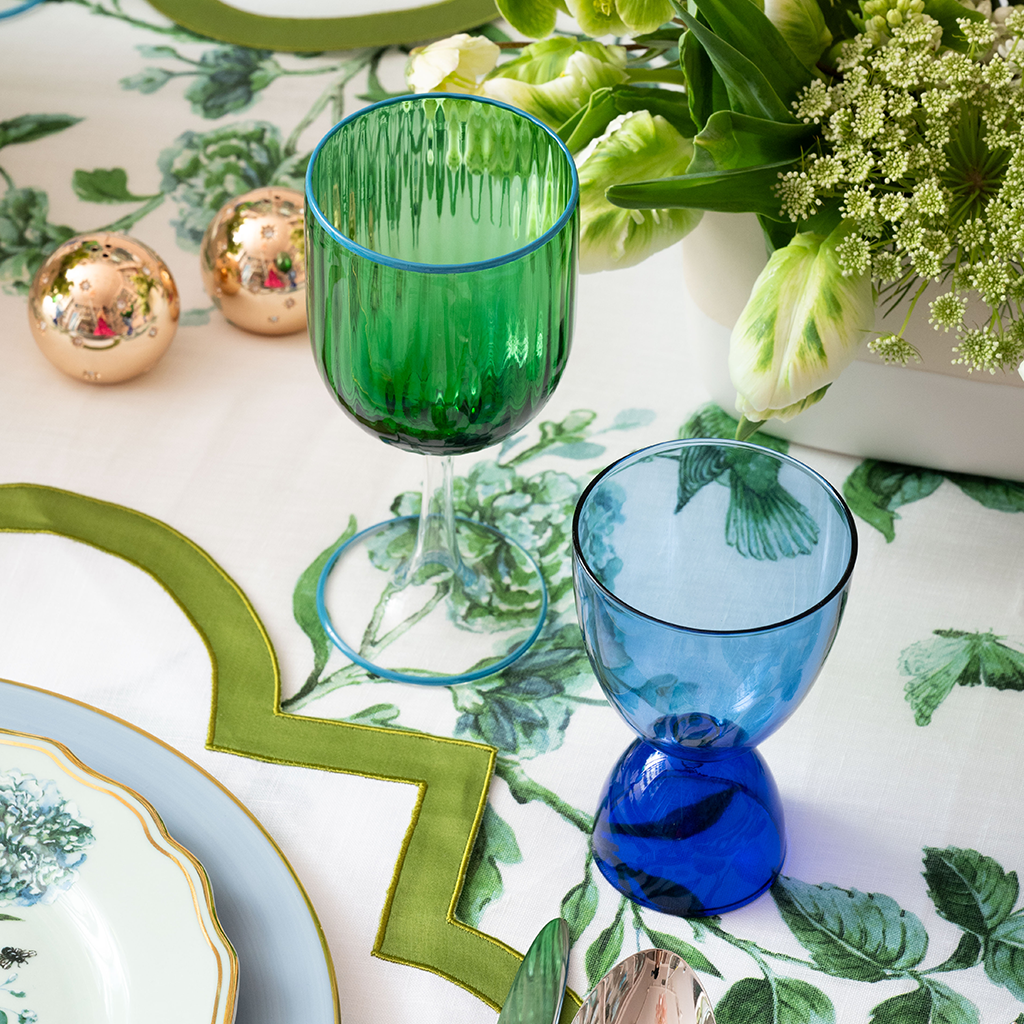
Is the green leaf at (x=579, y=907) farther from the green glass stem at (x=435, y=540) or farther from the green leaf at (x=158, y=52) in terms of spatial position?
the green leaf at (x=158, y=52)

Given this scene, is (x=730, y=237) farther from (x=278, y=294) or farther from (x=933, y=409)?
(x=278, y=294)

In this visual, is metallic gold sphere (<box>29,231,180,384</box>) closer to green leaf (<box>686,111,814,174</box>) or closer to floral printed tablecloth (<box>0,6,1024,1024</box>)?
floral printed tablecloth (<box>0,6,1024,1024</box>)

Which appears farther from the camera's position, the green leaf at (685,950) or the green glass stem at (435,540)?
the green glass stem at (435,540)

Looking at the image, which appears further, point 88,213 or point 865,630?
point 88,213

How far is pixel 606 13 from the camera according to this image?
0.49 meters

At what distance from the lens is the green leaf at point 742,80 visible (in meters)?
0.42

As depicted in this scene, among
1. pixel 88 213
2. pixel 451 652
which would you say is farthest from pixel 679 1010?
pixel 88 213

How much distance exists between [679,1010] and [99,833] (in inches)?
7.6

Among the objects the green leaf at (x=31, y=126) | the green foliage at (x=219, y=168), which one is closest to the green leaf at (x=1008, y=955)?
the green foliage at (x=219, y=168)

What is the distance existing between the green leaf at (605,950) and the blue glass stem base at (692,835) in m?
0.01

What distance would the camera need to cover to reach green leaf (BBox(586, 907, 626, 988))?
0.41m

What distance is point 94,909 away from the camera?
38 centimetres

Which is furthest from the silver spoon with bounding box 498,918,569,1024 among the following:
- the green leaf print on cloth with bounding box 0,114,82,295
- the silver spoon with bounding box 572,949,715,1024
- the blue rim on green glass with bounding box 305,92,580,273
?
the green leaf print on cloth with bounding box 0,114,82,295

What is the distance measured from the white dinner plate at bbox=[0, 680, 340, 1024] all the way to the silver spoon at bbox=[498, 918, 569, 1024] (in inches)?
2.2
